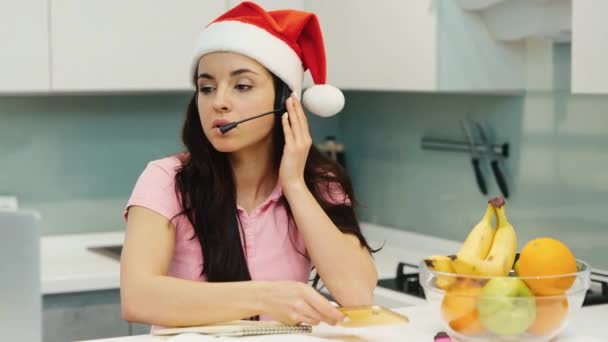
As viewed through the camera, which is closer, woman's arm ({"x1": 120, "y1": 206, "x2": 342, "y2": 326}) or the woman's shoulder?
woman's arm ({"x1": 120, "y1": 206, "x2": 342, "y2": 326})

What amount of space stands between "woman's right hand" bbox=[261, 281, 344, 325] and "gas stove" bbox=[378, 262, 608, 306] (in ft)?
3.16

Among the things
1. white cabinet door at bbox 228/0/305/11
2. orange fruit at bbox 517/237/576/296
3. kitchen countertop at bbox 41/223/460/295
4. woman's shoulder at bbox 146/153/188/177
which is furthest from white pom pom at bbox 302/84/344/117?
white cabinet door at bbox 228/0/305/11

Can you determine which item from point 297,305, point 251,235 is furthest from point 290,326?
point 251,235

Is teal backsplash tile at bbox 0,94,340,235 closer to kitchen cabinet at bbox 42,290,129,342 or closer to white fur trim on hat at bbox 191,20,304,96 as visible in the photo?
kitchen cabinet at bbox 42,290,129,342

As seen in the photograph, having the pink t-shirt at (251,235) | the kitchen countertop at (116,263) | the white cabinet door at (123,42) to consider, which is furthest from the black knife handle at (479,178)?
the pink t-shirt at (251,235)

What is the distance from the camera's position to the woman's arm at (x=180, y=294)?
1.75 metres

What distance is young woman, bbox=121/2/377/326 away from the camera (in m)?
2.02

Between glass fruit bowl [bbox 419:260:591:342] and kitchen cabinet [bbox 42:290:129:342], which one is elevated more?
glass fruit bowl [bbox 419:260:591:342]

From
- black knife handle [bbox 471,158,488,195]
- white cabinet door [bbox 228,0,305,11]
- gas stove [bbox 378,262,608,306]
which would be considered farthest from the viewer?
white cabinet door [bbox 228,0,305,11]

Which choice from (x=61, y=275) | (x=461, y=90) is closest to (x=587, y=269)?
(x=461, y=90)

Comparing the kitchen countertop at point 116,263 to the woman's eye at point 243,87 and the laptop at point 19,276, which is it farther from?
the laptop at point 19,276

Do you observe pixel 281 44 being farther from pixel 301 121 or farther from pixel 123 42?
pixel 123 42

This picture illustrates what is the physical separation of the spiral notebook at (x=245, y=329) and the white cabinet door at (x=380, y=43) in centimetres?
130

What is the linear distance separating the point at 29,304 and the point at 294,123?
979 mm
